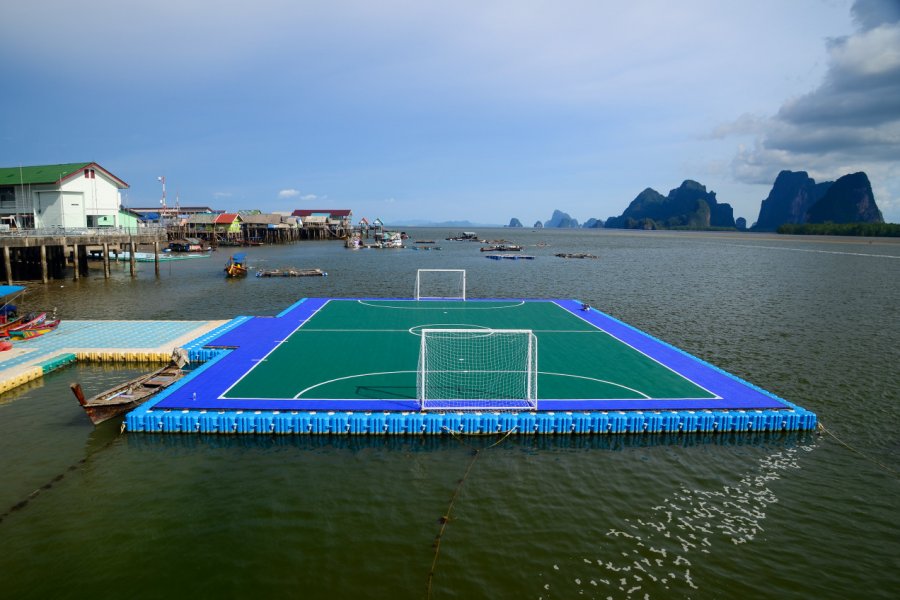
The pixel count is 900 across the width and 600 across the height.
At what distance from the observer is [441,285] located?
57.4m

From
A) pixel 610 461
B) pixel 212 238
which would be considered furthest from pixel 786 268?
pixel 212 238

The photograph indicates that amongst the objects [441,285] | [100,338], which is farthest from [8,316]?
[441,285]

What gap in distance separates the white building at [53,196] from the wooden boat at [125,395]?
45.9m

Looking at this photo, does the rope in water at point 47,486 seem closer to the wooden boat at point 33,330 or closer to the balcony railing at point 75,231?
the wooden boat at point 33,330

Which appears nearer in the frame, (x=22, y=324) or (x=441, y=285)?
(x=22, y=324)

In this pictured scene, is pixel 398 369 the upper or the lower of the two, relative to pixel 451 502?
upper

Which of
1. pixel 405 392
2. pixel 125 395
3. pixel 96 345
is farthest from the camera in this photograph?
pixel 96 345

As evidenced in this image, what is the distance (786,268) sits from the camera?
3164 inches

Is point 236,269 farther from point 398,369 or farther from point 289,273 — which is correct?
point 398,369

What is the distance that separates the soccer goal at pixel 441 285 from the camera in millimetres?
49225

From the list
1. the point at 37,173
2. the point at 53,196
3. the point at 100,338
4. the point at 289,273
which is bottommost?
the point at 100,338

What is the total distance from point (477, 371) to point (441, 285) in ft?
116

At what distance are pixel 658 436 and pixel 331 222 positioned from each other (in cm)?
15752

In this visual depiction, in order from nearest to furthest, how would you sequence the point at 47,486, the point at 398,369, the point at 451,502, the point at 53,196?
the point at 451,502, the point at 47,486, the point at 398,369, the point at 53,196
